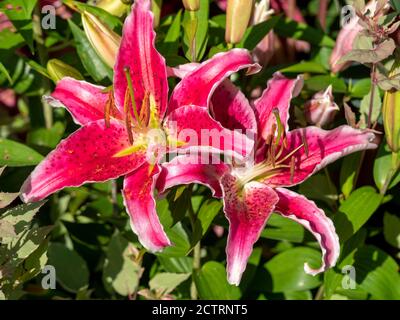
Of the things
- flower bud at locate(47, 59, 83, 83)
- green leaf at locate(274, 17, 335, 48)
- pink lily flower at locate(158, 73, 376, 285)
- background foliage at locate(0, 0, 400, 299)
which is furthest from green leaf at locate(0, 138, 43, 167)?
green leaf at locate(274, 17, 335, 48)

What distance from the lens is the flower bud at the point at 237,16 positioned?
860mm

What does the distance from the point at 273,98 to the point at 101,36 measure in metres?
0.21

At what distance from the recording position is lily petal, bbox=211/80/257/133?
835 millimetres

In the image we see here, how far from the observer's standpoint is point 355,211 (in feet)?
3.02

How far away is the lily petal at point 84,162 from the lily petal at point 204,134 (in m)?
0.05

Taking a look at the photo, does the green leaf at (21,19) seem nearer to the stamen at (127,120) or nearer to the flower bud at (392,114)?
the stamen at (127,120)

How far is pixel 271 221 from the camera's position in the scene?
3.18 ft

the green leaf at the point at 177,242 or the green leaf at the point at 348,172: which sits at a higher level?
the green leaf at the point at 348,172

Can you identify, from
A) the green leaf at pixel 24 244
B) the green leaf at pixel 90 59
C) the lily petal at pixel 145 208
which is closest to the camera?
the lily petal at pixel 145 208

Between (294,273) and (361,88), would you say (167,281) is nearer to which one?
(294,273)

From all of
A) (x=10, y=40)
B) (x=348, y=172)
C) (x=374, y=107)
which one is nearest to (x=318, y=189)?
(x=348, y=172)

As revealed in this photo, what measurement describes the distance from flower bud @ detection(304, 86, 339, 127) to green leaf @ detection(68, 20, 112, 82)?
0.26 m

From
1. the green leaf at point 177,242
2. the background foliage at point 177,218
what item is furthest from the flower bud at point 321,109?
the green leaf at point 177,242
